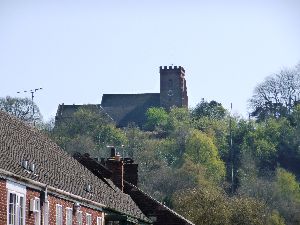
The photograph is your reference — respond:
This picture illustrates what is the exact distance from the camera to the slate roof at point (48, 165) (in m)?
32.6

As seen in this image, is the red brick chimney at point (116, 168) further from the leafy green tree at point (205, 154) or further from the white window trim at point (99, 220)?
the leafy green tree at point (205, 154)

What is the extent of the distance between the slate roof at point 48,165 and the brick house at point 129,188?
5.26ft

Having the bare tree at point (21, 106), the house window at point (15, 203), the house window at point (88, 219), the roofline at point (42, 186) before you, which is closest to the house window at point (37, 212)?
the roofline at point (42, 186)

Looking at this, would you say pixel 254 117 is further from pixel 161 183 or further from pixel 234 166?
pixel 161 183

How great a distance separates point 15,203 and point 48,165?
759 centimetres

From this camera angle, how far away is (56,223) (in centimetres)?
3459

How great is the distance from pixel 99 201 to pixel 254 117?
130 m

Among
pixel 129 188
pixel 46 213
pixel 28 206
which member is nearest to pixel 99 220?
pixel 46 213

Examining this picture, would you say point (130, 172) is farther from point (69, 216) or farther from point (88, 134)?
point (88, 134)

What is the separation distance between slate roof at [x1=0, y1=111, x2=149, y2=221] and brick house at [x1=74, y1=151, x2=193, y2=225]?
1602 millimetres

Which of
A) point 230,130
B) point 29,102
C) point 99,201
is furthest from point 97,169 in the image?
point 230,130

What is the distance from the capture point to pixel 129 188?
176 ft

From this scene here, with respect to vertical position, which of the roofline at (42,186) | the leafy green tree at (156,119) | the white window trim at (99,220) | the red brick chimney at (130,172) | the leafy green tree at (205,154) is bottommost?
the white window trim at (99,220)

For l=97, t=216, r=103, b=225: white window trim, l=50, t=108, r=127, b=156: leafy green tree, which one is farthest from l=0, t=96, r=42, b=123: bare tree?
l=97, t=216, r=103, b=225: white window trim
